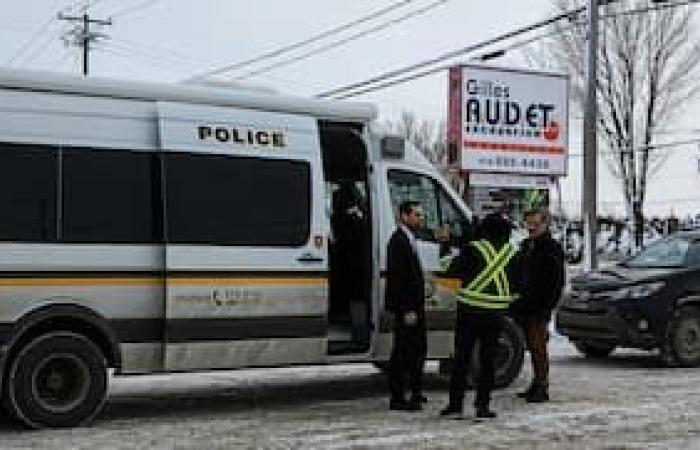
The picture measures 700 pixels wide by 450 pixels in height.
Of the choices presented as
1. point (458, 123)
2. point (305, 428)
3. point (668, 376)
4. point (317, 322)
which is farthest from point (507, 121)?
point (305, 428)

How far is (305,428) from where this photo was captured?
987 centimetres

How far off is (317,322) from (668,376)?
4518 mm

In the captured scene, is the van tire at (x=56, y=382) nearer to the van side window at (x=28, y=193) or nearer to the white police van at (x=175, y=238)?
the white police van at (x=175, y=238)

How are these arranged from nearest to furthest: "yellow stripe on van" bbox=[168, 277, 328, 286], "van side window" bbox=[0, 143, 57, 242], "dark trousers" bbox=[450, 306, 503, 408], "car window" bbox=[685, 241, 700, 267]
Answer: "van side window" bbox=[0, 143, 57, 242]
"yellow stripe on van" bbox=[168, 277, 328, 286]
"dark trousers" bbox=[450, 306, 503, 408]
"car window" bbox=[685, 241, 700, 267]

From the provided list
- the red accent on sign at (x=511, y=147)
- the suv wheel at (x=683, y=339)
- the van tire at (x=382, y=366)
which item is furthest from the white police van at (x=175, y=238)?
the red accent on sign at (x=511, y=147)

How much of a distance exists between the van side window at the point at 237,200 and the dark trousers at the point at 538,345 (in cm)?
242

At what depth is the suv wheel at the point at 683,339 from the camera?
14.2 meters

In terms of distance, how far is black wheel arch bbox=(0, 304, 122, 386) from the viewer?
31.2 feet

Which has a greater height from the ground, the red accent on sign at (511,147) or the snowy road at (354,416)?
the red accent on sign at (511,147)

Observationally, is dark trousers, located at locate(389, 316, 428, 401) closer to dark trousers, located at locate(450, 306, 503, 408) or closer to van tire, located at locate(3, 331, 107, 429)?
dark trousers, located at locate(450, 306, 503, 408)

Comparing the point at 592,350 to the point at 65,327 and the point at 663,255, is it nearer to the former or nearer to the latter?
the point at 663,255

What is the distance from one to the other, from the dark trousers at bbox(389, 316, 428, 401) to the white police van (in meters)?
0.62

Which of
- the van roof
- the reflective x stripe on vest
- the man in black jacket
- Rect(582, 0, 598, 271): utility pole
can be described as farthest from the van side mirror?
Rect(582, 0, 598, 271): utility pole

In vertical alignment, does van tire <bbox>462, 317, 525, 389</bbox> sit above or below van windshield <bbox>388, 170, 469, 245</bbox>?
below
